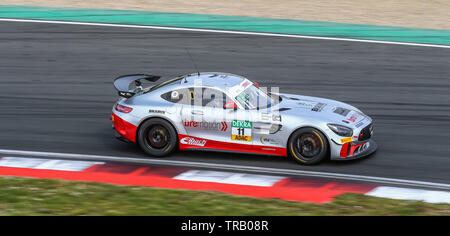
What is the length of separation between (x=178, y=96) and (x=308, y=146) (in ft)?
7.35

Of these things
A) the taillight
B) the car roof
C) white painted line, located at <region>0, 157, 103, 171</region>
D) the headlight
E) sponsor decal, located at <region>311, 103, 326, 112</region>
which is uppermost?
the car roof

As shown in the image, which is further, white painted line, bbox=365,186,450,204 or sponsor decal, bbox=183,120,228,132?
sponsor decal, bbox=183,120,228,132

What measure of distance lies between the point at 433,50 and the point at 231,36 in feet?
17.7

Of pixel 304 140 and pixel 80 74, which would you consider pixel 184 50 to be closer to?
pixel 80 74

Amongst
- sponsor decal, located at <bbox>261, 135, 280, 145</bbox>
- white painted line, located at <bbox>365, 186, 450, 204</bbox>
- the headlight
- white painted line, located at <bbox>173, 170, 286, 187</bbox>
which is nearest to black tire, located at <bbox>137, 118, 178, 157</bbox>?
white painted line, located at <bbox>173, 170, 286, 187</bbox>

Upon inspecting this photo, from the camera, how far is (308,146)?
1026cm

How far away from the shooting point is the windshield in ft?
34.5

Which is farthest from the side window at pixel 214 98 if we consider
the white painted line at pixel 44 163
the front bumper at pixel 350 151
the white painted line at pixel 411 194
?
the white painted line at pixel 411 194

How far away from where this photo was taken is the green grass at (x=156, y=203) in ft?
26.6

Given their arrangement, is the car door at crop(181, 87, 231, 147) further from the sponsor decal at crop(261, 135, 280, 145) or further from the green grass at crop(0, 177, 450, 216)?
the green grass at crop(0, 177, 450, 216)

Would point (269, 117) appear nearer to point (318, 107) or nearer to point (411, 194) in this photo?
point (318, 107)

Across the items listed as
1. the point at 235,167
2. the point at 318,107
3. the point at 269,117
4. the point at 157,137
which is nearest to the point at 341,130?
the point at 318,107

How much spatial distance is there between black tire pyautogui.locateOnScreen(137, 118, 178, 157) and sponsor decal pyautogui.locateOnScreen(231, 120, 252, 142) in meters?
0.98

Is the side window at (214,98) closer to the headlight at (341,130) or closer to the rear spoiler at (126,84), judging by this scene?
the rear spoiler at (126,84)
